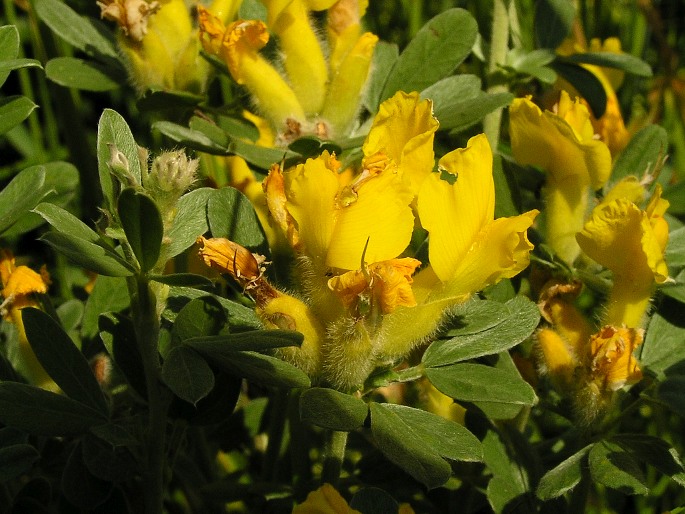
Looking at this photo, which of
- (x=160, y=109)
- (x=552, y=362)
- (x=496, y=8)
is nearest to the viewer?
(x=552, y=362)

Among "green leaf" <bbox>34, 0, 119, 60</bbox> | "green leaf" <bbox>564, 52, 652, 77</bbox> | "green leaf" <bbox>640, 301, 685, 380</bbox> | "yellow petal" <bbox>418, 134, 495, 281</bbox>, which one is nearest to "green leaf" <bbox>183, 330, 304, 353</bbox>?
"yellow petal" <bbox>418, 134, 495, 281</bbox>

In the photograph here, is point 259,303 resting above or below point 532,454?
above

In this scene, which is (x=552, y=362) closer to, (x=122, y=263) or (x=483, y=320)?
(x=483, y=320)

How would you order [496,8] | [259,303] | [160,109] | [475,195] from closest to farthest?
1. [475,195]
2. [259,303]
3. [160,109]
4. [496,8]

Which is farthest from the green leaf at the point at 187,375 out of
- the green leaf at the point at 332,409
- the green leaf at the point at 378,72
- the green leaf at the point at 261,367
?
the green leaf at the point at 378,72

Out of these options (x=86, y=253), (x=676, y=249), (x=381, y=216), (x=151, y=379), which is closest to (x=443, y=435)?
(x=381, y=216)

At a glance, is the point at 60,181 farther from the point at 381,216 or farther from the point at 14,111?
the point at 381,216

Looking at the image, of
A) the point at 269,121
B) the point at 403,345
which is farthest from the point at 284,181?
the point at 269,121
